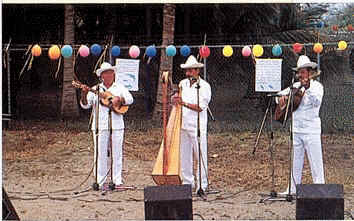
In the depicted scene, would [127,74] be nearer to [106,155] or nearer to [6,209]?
[106,155]

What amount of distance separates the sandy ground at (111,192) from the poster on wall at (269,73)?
127 centimetres

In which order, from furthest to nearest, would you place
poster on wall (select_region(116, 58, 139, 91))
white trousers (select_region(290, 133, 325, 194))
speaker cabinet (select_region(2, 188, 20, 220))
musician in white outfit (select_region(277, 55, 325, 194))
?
poster on wall (select_region(116, 58, 139, 91)) < white trousers (select_region(290, 133, 325, 194)) < musician in white outfit (select_region(277, 55, 325, 194)) < speaker cabinet (select_region(2, 188, 20, 220))

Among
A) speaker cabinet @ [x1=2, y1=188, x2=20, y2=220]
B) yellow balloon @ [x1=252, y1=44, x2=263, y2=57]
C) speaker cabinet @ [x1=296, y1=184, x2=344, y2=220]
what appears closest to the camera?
speaker cabinet @ [x1=2, y1=188, x2=20, y2=220]

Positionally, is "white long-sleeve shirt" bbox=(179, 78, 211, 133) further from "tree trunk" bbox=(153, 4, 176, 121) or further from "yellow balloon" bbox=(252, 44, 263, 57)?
"tree trunk" bbox=(153, 4, 176, 121)

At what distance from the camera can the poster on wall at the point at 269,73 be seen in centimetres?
727

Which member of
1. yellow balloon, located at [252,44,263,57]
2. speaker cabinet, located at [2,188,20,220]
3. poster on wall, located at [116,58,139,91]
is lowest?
speaker cabinet, located at [2,188,20,220]

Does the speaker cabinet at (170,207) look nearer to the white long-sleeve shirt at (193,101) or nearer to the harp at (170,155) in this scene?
the harp at (170,155)

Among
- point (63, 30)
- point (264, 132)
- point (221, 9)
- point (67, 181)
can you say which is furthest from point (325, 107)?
point (67, 181)

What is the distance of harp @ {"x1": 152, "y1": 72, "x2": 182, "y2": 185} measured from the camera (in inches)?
239

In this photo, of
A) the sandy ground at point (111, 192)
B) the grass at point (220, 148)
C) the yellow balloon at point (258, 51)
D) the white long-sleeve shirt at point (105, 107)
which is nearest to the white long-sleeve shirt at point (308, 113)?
the sandy ground at point (111, 192)

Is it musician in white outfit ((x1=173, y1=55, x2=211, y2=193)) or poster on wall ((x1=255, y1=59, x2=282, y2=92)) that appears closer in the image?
musician in white outfit ((x1=173, y1=55, x2=211, y2=193))

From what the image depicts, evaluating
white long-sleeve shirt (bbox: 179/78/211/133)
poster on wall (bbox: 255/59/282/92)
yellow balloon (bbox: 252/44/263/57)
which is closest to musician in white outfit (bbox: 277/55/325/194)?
white long-sleeve shirt (bbox: 179/78/211/133)

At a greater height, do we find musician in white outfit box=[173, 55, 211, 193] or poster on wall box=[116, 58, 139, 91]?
poster on wall box=[116, 58, 139, 91]

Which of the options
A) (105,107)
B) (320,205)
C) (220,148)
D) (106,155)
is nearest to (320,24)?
(220,148)
